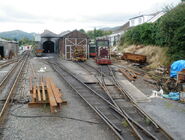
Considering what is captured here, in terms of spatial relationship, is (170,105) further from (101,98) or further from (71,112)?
(71,112)

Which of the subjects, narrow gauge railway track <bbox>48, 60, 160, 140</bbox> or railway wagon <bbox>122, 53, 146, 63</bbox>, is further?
railway wagon <bbox>122, 53, 146, 63</bbox>

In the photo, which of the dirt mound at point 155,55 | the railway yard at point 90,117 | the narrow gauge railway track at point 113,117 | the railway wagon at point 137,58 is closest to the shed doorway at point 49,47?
the dirt mound at point 155,55

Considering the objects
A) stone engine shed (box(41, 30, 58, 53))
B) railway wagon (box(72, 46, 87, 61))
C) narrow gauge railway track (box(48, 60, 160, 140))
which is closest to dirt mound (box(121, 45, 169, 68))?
railway wagon (box(72, 46, 87, 61))

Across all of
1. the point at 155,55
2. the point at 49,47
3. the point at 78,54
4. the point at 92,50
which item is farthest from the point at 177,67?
the point at 49,47

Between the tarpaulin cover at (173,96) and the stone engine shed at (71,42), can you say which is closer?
the tarpaulin cover at (173,96)

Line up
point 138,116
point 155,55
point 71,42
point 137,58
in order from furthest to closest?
point 71,42 < point 137,58 < point 155,55 < point 138,116

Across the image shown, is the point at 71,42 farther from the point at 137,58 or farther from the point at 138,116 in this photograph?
the point at 138,116

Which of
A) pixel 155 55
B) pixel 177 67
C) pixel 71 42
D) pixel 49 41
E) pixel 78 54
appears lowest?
pixel 177 67

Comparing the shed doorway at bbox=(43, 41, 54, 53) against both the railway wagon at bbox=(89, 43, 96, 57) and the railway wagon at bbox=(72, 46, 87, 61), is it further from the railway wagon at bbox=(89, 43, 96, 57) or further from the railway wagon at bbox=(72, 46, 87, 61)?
the railway wagon at bbox=(72, 46, 87, 61)

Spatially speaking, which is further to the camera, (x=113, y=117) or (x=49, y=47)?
(x=49, y=47)

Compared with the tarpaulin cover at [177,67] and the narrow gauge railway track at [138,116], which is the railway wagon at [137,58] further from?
the narrow gauge railway track at [138,116]

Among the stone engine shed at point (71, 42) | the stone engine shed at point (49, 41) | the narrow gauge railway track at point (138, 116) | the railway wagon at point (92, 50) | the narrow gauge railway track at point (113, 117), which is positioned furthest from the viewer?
the stone engine shed at point (49, 41)

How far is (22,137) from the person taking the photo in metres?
6.25

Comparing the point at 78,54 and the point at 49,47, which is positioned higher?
the point at 49,47
